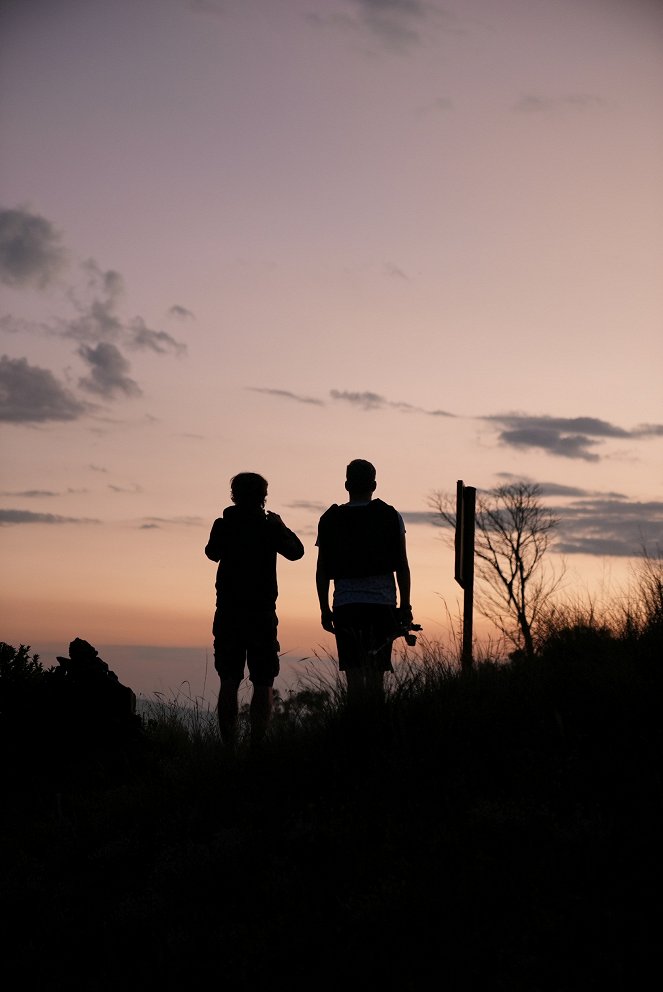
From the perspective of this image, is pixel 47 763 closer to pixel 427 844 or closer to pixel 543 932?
pixel 427 844

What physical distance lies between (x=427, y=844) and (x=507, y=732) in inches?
62.3

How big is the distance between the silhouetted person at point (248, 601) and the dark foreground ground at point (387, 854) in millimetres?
376

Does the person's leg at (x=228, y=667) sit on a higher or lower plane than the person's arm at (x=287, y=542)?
lower

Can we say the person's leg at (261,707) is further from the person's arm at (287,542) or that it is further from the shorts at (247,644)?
the person's arm at (287,542)

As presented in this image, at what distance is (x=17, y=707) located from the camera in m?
10.0

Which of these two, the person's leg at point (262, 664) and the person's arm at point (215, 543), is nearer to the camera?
the person's leg at point (262, 664)

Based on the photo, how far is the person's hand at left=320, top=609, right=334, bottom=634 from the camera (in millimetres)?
7426

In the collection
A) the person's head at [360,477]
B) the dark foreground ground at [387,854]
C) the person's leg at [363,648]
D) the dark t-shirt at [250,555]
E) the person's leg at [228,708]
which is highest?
the person's head at [360,477]

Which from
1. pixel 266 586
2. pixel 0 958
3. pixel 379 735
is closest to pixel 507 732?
pixel 379 735

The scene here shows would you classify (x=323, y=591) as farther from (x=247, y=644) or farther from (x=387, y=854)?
(x=387, y=854)

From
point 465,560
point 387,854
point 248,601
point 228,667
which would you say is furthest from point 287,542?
point 387,854

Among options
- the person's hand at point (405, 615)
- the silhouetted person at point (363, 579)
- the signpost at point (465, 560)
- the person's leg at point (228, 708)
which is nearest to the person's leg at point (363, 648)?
the silhouetted person at point (363, 579)

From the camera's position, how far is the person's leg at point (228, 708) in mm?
7762

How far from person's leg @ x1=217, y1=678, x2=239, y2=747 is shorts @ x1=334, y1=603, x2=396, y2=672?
96 cm
